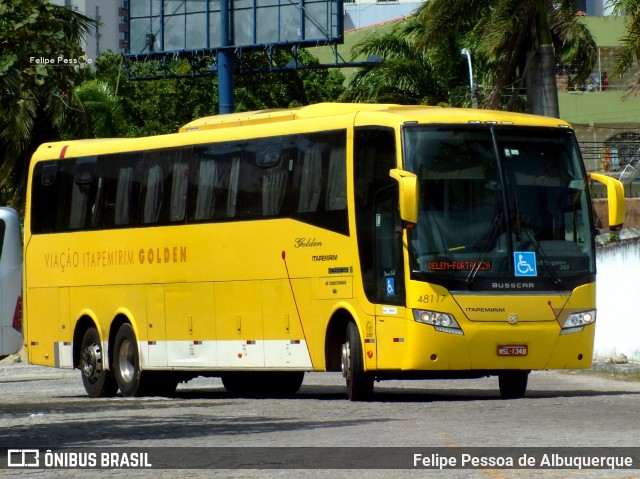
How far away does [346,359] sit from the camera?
19625 millimetres

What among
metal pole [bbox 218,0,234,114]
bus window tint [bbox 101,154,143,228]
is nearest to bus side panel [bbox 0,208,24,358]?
bus window tint [bbox 101,154,143,228]

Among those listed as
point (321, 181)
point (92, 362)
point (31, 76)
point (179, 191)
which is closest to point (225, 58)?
point (92, 362)

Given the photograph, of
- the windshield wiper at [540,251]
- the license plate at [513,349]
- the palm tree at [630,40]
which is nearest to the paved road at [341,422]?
the license plate at [513,349]

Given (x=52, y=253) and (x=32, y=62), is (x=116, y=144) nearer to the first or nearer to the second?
(x=52, y=253)

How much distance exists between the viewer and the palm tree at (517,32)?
33.7 m

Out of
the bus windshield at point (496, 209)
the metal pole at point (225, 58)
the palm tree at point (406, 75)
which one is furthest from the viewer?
the palm tree at point (406, 75)

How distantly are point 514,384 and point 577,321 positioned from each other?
1.35m

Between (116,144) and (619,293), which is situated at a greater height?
(116,144)

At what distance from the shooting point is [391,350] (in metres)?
18.8

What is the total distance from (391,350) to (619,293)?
36.3 feet

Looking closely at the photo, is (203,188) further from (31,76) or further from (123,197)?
(31,76)

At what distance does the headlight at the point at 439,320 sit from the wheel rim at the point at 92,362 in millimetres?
6990

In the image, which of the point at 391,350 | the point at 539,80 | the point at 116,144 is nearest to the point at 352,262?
the point at 391,350

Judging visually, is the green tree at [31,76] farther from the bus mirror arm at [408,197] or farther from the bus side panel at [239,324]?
the bus mirror arm at [408,197]
